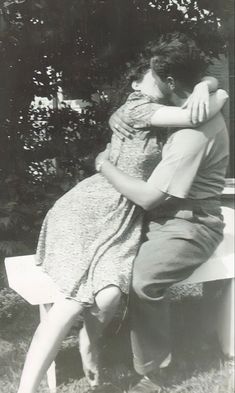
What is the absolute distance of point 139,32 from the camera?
6.27 feet

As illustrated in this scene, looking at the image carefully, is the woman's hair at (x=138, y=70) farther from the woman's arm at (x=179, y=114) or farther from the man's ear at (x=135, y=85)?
the woman's arm at (x=179, y=114)

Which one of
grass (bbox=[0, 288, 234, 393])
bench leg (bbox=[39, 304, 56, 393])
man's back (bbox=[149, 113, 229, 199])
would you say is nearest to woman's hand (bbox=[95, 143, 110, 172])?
man's back (bbox=[149, 113, 229, 199])

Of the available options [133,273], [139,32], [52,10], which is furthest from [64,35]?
[133,273]

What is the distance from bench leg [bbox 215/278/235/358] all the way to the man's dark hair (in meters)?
0.77

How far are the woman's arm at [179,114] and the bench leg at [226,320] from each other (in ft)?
2.13

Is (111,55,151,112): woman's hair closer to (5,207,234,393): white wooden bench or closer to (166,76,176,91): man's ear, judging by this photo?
(166,76,176,91): man's ear

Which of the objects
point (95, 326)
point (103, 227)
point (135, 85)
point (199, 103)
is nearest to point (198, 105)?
point (199, 103)

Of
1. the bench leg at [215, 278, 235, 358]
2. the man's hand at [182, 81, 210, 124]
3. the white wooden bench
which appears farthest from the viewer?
the bench leg at [215, 278, 235, 358]

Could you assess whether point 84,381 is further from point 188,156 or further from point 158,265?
point 188,156

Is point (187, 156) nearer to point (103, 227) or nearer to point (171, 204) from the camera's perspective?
point (171, 204)

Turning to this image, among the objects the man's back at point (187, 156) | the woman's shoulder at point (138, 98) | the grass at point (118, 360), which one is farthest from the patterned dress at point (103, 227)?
the grass at point (118, 360)

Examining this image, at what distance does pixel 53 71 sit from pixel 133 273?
830 millimetres

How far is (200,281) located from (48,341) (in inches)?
22.9

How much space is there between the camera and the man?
1.65 metres
